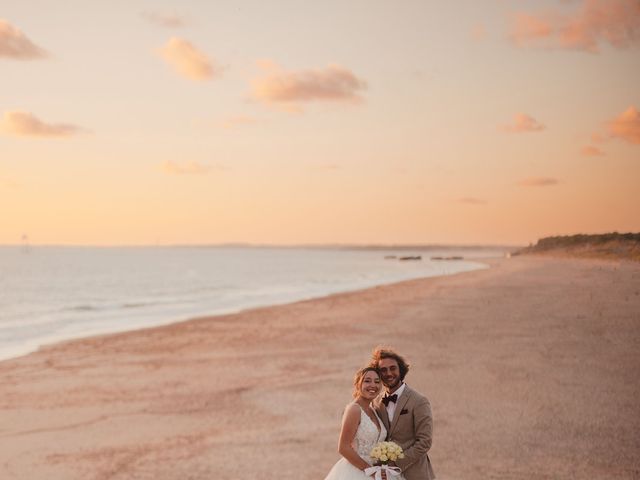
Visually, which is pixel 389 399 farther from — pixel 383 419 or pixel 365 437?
pixel 365 437

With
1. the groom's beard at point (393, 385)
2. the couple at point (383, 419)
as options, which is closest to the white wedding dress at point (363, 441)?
the couple at point (383, 419)

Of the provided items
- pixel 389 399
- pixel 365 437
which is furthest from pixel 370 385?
pixel 365 437

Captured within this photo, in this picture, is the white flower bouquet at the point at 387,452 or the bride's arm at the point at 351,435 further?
the bride's arm at the point at 351,435

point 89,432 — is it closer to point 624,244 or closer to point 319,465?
point 319,465

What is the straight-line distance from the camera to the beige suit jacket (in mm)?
5418

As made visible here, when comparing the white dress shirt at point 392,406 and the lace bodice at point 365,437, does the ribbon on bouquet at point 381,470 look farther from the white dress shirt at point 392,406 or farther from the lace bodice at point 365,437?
the white dress shirt at point 392,406

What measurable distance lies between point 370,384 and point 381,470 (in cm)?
79

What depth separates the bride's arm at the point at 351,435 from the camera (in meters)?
5.34

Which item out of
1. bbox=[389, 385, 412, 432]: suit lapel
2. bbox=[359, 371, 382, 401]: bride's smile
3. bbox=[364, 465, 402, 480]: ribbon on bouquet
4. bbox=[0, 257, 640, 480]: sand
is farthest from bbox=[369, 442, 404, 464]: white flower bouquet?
bbox=[0, 257, 640, 480]: sand

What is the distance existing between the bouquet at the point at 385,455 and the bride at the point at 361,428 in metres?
0.10

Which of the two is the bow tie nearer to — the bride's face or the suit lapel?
the suit lapel

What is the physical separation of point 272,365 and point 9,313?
31326 millimetres

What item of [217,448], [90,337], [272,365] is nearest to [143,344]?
Answer: [90,337]

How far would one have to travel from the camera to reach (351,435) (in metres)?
5.38
